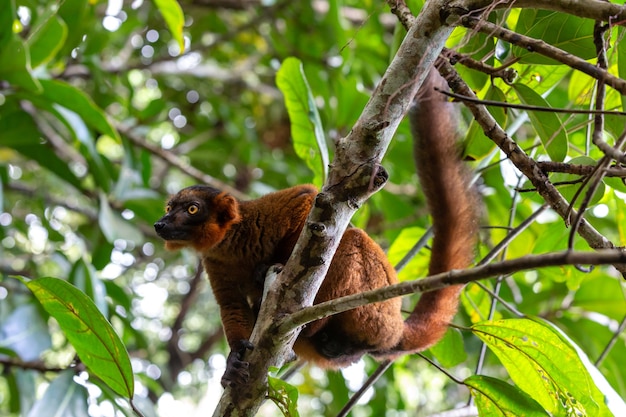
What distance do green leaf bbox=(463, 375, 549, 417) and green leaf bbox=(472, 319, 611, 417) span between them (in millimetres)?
64

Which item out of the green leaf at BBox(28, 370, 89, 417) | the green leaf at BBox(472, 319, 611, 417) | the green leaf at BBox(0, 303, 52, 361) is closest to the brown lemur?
the green leaf at BBox(472, 319, 611, 417)

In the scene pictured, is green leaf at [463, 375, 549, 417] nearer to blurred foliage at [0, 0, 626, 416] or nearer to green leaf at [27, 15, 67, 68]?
blurred foliage at [0, 0, 626, 416]

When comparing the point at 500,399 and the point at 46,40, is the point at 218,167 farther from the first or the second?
the point at 500,399

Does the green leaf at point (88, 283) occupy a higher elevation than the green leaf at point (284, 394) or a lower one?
lower

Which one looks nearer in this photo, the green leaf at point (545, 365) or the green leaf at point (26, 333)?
the green leaf at point (545, 365)

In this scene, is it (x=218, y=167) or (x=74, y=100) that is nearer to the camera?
(x=74, y=100)

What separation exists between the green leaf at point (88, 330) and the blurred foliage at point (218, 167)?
79 centimetres

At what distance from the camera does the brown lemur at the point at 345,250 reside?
9.20 feet

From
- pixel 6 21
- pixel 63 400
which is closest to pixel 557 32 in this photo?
pixel 63 400

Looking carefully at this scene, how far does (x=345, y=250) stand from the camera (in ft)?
9.37

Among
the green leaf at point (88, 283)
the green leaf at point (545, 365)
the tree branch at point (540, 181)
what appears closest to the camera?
the tree branch at point (540, 181)

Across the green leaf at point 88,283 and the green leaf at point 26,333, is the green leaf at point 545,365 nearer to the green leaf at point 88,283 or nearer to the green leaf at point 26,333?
the green leaf at point 88,283

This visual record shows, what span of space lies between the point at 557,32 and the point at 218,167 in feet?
15.7

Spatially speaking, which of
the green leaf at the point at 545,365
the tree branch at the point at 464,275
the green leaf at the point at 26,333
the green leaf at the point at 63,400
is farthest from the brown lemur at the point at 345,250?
the green leaf at the point at 26,333
